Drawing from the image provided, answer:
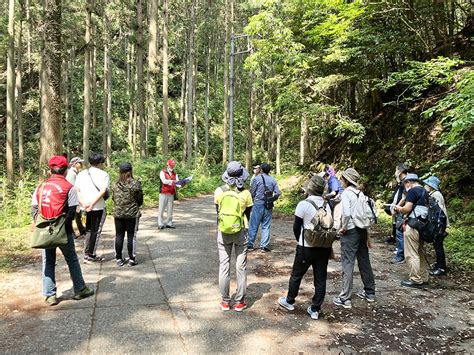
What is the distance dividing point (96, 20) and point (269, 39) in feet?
57.9

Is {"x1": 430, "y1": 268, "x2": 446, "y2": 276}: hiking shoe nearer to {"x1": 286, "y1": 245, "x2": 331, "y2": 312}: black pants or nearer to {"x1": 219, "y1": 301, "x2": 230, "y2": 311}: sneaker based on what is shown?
{"x1": 286, "y1": 245, "x2": 331, "y2": 312}: black pants

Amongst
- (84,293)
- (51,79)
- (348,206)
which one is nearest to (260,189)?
(348,206)

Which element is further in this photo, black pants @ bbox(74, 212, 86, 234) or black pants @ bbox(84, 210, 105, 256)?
black pants @ bbox(74, 212, 86, 234)

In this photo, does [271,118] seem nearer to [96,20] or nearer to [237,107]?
[237,107]

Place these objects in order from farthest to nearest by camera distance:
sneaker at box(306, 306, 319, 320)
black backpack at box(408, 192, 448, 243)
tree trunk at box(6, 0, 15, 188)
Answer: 1. tree trunk at box(6, 0, 15, 188)
2. black backpack at box(408, 192, 448, 243)
3. sneaker at box(306, 306, 319, 320)

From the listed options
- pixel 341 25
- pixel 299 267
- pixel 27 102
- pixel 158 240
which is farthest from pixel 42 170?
pixel 27 102

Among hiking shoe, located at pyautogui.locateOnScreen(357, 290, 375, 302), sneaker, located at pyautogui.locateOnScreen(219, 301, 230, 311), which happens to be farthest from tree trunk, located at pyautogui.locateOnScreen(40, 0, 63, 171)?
hiking shoe, located at pyautogui.locateOnScreen(357, 290, 375, 302)

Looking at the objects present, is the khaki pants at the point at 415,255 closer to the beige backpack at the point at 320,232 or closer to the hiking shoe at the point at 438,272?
the hiking shoe at the point at 438,272

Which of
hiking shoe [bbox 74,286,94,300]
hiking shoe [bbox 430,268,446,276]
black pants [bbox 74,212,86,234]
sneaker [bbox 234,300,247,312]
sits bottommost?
hiking shoe [bbox 430,268,446,276]

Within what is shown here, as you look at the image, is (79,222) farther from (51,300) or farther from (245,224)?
(245,224)

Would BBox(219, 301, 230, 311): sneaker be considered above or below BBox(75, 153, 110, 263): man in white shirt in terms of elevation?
below

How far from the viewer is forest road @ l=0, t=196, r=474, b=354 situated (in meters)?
3.99

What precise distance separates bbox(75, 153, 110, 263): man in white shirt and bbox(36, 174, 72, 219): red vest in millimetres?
1567

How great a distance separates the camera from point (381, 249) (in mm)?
8664
